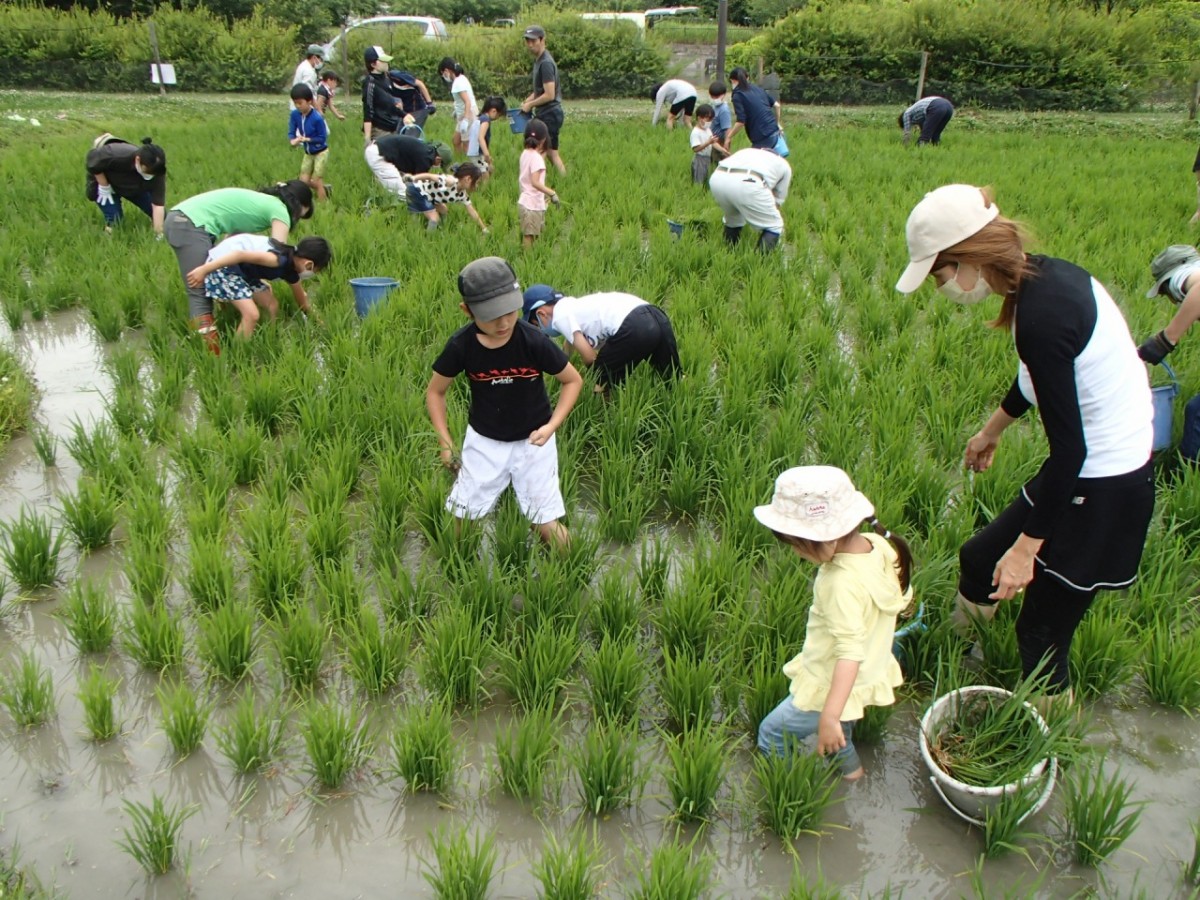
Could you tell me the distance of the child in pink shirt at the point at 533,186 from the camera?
5.77m

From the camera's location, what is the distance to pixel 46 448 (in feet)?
11.2

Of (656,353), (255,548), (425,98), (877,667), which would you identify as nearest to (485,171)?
(425,98)

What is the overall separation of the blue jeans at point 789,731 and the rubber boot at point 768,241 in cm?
412

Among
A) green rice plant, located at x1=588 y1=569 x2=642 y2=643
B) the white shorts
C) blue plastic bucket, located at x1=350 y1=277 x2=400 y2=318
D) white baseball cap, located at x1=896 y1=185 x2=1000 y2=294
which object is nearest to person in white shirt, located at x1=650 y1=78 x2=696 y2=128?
blue plastic bucket, located at x1=350 y1=277 x2=400 y2=318

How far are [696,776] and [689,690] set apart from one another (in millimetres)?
272

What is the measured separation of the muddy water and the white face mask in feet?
3.55

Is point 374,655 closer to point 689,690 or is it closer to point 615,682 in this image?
point 615,682

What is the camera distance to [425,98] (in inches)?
349

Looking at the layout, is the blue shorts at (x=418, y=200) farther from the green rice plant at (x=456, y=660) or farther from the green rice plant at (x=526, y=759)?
the green rice plant at (x=526, y=759)

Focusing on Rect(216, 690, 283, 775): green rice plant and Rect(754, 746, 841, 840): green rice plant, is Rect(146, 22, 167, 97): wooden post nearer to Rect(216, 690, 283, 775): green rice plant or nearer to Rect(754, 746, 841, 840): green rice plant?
Rect(216, 690, 283, 775): green rice plant

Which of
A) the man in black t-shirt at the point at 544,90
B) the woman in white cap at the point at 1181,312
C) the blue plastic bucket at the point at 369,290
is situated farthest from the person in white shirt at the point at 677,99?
the woman in white cap at the point at 1181,312

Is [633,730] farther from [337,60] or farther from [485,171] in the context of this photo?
[337,60]

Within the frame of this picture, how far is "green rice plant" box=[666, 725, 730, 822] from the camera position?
193 cm

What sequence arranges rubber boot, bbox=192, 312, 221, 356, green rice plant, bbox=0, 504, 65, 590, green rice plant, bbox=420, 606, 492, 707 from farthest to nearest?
1. rubber boot, bbox=192, 312, 221, 356
2. green rice plant, bbox=0, 504, 65, 590
3. green rice plant, bbox=420, 606, 492, 707
